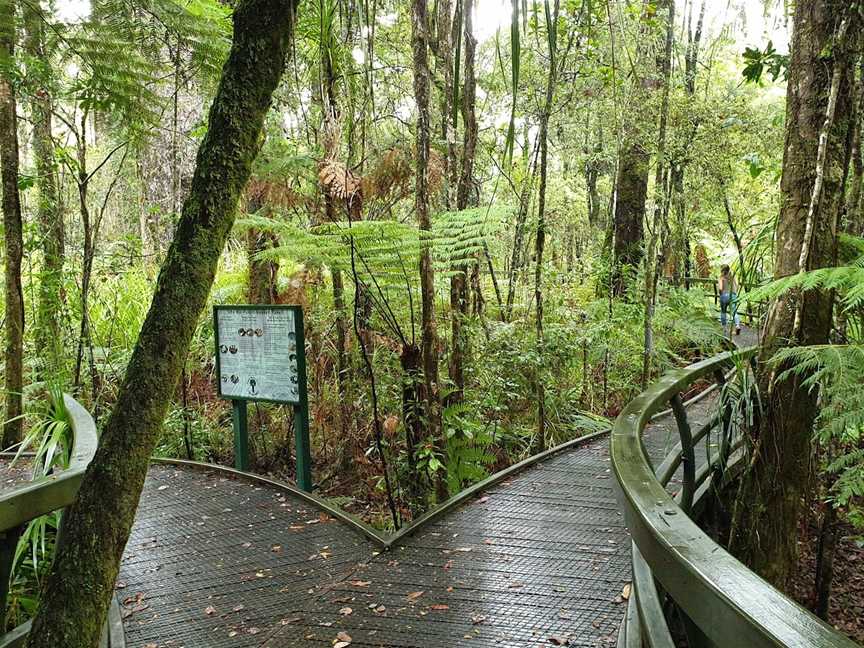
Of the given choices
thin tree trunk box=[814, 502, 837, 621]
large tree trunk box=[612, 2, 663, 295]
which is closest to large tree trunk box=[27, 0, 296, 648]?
thin tree trunk box=[814, 502, 837, 621]

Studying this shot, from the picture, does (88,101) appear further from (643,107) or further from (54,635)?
(643,107)

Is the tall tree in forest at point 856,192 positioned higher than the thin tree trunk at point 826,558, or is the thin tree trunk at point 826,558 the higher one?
the tall tree in forest at point 856,192

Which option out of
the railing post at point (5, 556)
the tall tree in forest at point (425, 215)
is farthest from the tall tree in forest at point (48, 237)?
the railing post at point (5, 556)

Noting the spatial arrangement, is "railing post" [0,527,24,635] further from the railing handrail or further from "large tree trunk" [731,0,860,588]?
"large tree trunk" [731,0,860,588]

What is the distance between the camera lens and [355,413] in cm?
661

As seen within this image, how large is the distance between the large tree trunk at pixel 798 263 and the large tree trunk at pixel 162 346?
90.2 inches

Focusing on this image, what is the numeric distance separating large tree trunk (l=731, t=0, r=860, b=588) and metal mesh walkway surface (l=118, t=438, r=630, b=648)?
77cm

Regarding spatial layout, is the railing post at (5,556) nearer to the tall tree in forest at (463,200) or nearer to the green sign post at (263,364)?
the green sign post at (263,364)

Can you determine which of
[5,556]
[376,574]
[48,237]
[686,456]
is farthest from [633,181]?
[5,556]

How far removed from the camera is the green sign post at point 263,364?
5.22 m

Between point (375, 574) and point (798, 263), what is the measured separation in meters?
2.62

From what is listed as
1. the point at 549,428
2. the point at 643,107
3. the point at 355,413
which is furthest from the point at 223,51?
the point at 643,107

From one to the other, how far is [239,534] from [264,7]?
10.8 feet

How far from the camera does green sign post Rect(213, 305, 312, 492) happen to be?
5.22m
